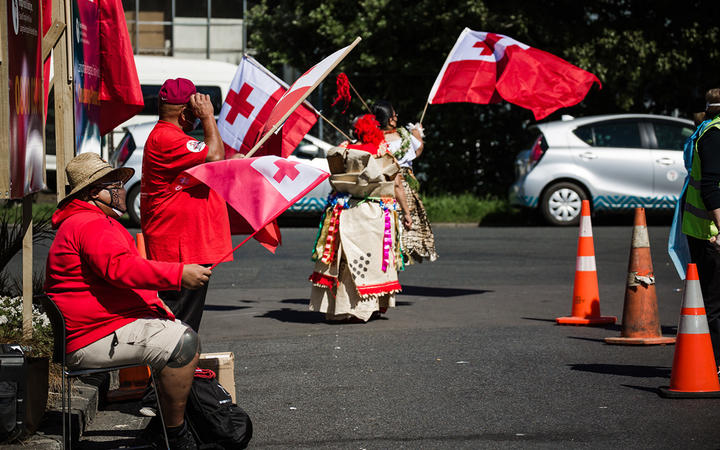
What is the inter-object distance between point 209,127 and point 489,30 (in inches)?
566

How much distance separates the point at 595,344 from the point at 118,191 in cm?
425

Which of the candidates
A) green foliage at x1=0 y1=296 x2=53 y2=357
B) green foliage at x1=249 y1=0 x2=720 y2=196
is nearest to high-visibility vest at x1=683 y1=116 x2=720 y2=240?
green foliage at x1=0 y1=296 x2=53 y2=357

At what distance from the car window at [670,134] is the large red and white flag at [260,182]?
12.8 meters

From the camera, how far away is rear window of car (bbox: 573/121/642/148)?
17125mm

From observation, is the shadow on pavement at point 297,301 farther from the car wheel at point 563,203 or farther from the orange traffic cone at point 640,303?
the car wheel at point 563,203

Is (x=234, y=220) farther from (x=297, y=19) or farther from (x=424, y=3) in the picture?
(x=297, y=19)

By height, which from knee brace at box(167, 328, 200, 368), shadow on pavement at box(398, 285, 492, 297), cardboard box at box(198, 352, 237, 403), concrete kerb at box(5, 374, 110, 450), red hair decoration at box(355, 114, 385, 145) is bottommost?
shadow on pavement at box(398, 285, 492, 297)

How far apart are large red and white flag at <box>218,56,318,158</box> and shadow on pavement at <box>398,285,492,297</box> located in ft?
12.0

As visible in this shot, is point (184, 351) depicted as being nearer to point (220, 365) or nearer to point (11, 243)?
point (220, 365)

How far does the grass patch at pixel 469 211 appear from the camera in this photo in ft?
61.1

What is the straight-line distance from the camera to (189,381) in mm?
4781

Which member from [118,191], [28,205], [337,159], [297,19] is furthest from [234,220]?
[297,19]

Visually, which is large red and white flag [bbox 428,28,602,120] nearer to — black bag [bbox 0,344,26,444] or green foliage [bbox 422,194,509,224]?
black bag [bbox 0,344,26,444]

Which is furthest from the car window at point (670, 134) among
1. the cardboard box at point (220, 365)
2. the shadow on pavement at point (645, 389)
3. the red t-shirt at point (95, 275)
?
the red t-shirt at point (95, 275)
